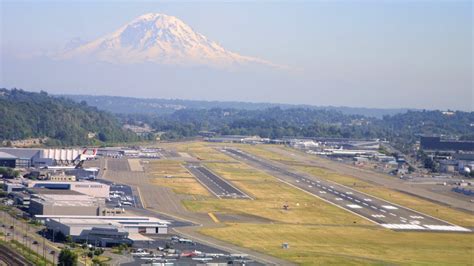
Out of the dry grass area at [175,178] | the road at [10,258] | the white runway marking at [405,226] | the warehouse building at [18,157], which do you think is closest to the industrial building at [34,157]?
the warehouse building at [18,157]

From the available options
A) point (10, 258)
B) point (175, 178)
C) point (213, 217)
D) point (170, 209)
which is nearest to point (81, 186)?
point (170, 209)

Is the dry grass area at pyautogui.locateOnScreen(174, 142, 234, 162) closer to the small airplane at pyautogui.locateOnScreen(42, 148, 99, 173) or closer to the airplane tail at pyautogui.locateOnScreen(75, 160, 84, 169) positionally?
the small airplane at pyautogui.locateOnScreen(42, 148, 99, 173)

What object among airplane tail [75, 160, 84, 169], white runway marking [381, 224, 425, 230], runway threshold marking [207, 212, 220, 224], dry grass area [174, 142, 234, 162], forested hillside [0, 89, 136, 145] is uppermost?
forested hillside [0, 89, 136, 145]

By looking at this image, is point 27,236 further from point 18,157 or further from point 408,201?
point 18,157

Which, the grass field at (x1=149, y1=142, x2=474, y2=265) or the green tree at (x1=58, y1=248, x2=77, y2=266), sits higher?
the green tree at (x1=58, y1=248, x2=77, y2=266)

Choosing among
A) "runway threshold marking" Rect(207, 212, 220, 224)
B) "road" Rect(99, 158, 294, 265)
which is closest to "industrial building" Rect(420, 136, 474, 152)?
"road" Rect(99, 158, 294, 265)

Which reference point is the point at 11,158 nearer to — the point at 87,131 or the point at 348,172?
the point at 348,172
